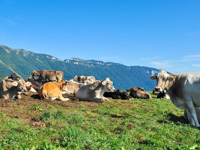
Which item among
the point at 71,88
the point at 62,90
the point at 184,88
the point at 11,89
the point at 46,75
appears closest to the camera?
the point at 184,88

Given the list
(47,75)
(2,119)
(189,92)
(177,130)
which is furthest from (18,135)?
(47,75)

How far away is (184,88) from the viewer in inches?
412

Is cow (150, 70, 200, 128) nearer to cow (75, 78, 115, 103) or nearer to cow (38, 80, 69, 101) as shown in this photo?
cow (75, 78, 115, 103)

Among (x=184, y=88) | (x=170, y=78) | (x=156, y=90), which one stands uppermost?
(x=170, y=78)

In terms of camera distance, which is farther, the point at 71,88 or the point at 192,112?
the point at 71,88

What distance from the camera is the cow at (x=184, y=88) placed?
10.3 m

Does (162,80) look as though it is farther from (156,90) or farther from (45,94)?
(45,94)

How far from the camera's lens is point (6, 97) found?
13984mm

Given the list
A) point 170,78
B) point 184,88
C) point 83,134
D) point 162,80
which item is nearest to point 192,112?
point 184,88

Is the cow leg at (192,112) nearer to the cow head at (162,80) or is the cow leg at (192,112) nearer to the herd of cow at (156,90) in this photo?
the herd of cow at (156,90)

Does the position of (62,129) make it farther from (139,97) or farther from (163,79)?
(139,97)

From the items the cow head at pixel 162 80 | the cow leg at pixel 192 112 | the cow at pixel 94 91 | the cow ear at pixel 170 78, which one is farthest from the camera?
the cow at pixel 94 91

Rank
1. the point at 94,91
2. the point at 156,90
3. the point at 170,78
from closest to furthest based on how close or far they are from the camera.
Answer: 1. the point at 156,90
2. the point at 170,78
3. the point at 94,91

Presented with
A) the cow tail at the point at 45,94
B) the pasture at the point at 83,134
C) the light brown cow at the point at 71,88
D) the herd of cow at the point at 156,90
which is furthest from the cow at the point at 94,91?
the pasture at the point at 83,134
